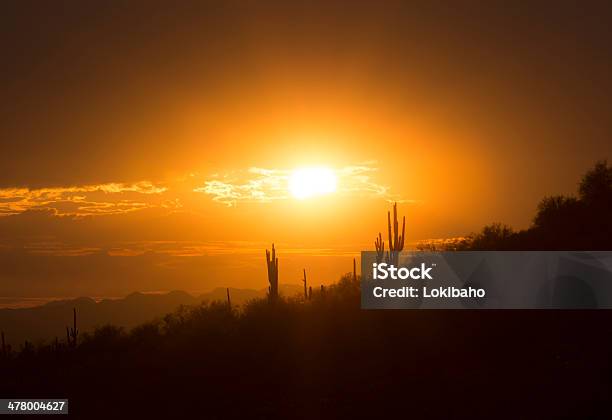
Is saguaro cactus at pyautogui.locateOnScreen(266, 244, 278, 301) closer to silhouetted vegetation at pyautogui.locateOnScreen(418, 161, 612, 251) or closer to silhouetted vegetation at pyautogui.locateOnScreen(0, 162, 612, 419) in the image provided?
silhouetted vegetation at pyautogui.locateOnScreen(0, 162, 612, 419)

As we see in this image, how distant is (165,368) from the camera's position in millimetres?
42375

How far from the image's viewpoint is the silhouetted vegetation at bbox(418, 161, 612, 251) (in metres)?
53.6

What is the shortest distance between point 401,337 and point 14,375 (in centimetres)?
2225

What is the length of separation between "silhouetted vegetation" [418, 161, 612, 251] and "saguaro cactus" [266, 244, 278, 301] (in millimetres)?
16282

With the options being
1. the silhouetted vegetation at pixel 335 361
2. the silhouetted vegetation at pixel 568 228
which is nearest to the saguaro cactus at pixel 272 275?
the silhouetted vegetation at pixel 335 361

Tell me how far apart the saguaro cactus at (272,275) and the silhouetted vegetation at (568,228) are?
53.4ft

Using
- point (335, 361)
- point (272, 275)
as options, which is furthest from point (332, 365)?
point (272, 275)

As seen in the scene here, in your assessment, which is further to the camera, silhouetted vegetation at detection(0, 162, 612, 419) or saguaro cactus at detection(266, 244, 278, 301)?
saguaro cactus at detection(266, 244, 278, 301)

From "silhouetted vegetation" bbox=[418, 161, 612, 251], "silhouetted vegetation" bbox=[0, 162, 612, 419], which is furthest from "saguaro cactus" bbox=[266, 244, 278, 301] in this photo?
"silhouetted vegetation" bbox=[418, 161, 612, 251]

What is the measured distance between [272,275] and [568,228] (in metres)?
22.0

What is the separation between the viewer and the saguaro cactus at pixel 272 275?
52.6 m

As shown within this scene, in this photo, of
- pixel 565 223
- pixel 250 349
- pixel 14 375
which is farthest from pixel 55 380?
→ pixel 565 223

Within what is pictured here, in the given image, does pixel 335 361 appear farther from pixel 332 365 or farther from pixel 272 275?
pixel 272 275

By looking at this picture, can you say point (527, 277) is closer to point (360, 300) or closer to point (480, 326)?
point (480, 326)
